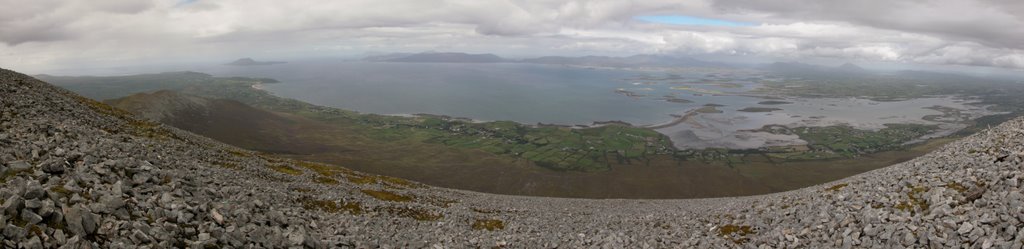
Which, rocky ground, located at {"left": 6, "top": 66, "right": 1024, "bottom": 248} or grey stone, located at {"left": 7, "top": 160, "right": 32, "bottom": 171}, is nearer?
rocky ground, located at {"left": 6, "top": 66, "right": 1024, "bottom": 248}

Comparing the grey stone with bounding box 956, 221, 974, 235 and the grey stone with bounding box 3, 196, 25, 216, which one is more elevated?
the grey stone with bounding box 3, 196, 25, 216

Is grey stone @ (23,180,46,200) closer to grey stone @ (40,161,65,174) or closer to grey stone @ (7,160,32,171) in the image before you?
grey stone @ (40,161,65,174)

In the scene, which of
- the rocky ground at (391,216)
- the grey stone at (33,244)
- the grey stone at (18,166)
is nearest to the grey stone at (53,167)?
the rocky ground at (391,216)

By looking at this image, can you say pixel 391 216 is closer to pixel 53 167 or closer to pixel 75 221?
pixel 53 167

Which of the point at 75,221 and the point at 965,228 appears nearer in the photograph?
the point at 75,221

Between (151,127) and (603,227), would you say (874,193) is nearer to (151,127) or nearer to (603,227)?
(603,227)

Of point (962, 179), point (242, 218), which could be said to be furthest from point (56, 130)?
point (962, 179)

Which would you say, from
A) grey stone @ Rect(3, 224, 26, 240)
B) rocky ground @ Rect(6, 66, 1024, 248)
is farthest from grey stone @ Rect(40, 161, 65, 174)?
grey stone @ Rect(3, 224, 26, 240)

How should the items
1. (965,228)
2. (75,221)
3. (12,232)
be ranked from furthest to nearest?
(965,228), (75,221), (12,232)

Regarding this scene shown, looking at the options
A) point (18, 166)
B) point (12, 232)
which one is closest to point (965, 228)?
point (12, 232)

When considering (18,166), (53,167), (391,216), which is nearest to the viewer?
(18,166)

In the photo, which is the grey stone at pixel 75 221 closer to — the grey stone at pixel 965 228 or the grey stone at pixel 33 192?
the grey stone at pixel 33 192
